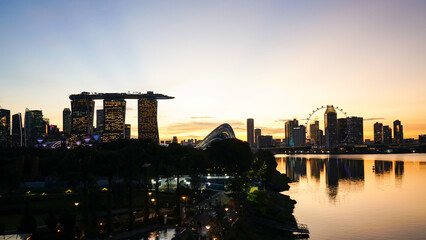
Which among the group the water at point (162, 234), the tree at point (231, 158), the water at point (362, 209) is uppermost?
the tree at point (231, 158)

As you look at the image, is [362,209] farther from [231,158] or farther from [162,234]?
[162,234]

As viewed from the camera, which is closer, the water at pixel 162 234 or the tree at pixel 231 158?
the water at pixel 162 234

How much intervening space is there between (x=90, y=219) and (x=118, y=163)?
26.0 feet

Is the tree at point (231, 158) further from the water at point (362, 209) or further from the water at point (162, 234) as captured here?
the water at point (162, 234)

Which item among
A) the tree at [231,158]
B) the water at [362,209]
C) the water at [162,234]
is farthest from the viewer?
the tree at [231,158]

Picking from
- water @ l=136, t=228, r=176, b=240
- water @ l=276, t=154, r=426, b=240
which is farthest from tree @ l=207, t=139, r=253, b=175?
water @ l=136, t=228, r=176, b=240

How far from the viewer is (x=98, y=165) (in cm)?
4941

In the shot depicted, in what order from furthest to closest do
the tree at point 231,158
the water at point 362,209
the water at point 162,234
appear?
the tree at point 231,158 → the water at point 362,209 → the water at point 162,234

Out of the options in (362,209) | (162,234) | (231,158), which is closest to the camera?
(162,234)

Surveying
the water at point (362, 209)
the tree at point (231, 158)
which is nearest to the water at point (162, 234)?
the water at point (362, 209)

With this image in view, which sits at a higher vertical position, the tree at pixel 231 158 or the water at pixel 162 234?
the tree at pixel 231 158

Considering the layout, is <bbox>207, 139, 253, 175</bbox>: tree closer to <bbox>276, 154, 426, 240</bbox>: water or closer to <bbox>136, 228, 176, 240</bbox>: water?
<bbox>276, 154, 426, 240</bbox>: water

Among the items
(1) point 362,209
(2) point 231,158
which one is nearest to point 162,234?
(1) point 362,209

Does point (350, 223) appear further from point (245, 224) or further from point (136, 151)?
point (136, 151)
